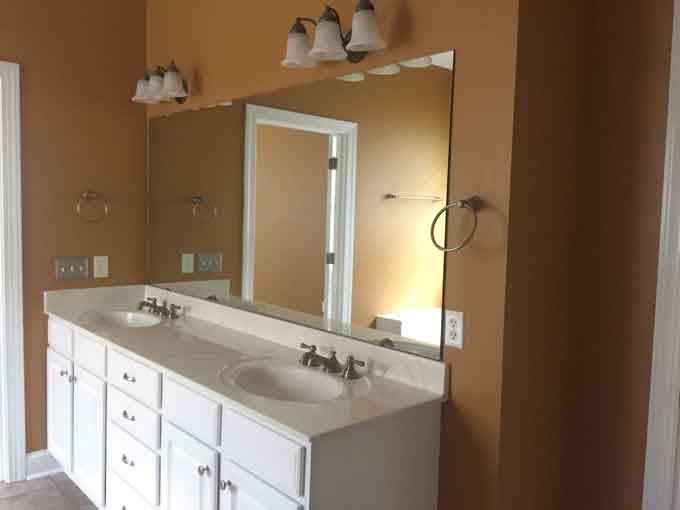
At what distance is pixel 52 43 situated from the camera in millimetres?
2871

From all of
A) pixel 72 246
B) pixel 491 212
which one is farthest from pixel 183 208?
pixel 491 212

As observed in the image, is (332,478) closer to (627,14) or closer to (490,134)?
(490,134)

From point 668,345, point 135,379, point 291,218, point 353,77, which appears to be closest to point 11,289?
point 135,379

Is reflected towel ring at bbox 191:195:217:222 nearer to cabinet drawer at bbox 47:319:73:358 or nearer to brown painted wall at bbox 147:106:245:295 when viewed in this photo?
brown painted wall at bbox 147:106:245:295

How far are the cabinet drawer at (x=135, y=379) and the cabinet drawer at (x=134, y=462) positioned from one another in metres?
0.18

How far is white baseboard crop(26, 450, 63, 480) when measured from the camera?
2.92 m

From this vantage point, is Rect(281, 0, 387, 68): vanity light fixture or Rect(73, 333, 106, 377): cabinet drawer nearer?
Rect(281, 0, 387, 68): vanity light fixture

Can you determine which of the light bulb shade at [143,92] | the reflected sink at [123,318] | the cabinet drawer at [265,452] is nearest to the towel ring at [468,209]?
the cabinet drawer at [265,452]

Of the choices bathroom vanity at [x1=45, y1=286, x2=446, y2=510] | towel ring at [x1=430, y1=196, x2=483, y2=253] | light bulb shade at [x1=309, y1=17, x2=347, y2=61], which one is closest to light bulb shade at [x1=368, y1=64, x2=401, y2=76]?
light bulb shade at [x1=309, y1=17, x2=347, y2=61]

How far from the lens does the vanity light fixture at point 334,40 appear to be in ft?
5.88

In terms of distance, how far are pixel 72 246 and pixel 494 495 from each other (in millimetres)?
2353

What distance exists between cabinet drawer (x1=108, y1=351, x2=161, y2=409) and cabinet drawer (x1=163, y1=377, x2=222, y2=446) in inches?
2.7

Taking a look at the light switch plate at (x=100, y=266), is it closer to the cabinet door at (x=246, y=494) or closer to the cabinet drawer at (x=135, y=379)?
the cabinet drawer at (x=135, y=379)

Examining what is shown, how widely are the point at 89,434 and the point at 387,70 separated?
1.97 metres
